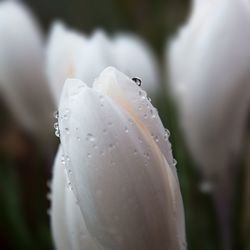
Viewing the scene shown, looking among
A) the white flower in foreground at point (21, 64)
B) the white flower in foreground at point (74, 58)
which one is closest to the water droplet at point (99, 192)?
the white flower in foreground at point (74, 58)

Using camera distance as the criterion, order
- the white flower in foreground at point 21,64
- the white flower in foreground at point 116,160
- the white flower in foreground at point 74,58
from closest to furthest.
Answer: the white flower in foreground at point 116,160 < the white flower in foreground at point 74,58 < the white flower in foreground at point 21,64

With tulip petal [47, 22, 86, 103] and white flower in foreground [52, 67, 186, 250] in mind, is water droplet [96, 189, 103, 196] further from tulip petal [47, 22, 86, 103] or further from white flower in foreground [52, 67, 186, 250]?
tulip petal [47, 22, 86, 103]

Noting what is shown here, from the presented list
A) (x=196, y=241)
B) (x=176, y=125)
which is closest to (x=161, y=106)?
(x=176, y=125)

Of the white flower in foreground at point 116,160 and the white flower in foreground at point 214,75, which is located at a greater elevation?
the white flower in foreground at point 214,75

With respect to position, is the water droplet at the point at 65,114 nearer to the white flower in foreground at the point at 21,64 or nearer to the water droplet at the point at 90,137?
the water droplet at the point at 90,137

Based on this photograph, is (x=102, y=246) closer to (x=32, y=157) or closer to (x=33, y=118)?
(x=33, y=118)

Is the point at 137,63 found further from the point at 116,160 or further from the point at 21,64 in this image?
the point at 116,160
